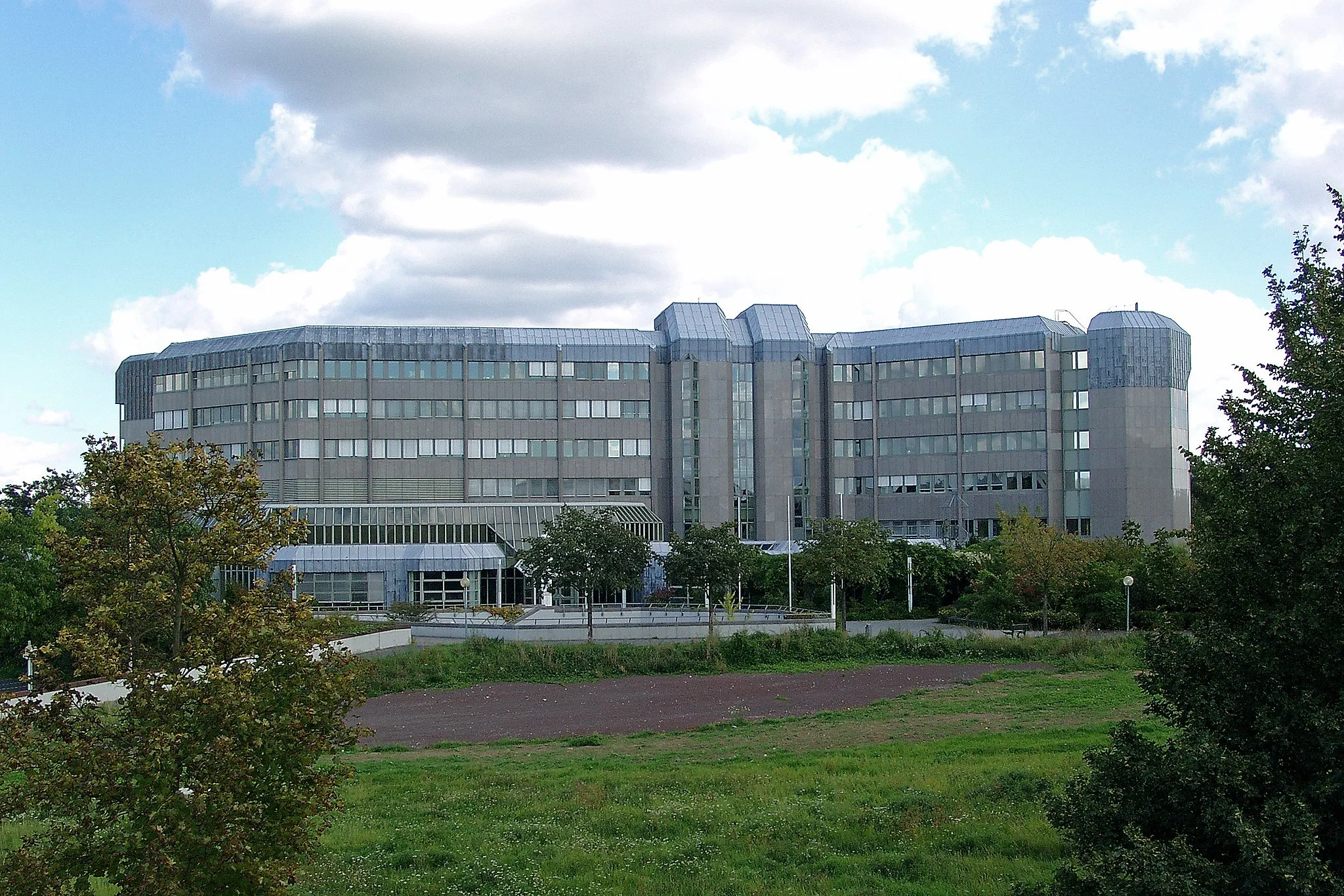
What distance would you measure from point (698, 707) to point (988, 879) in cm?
1950

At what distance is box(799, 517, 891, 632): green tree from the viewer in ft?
164

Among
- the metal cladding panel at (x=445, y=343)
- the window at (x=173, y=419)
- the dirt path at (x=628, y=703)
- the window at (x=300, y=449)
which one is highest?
the metal cladding panel at (x=445, y=343)

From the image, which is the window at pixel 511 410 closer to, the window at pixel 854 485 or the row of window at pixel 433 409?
the row of window at pixel 433 409

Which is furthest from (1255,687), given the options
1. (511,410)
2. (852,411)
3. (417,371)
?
(852,411)

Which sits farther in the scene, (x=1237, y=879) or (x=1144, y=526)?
(x=1144, y=526)

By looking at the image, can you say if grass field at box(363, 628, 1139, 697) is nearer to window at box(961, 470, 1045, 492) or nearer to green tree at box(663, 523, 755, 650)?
green tree at box(663, 523, 755, 650)

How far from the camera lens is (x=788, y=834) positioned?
16469 millimetres

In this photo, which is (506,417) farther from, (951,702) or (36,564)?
(951,702)

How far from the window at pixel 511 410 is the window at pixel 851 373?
21015mm

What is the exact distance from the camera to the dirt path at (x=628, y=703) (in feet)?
100

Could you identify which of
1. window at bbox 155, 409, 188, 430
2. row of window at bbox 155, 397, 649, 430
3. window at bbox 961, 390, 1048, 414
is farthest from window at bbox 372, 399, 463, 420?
window at bbox 961, 390, 1048, 414

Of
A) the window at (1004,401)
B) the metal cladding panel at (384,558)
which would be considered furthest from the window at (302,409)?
the window at (1004,401)

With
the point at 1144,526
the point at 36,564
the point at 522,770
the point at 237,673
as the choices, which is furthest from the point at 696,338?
the point at 237,673

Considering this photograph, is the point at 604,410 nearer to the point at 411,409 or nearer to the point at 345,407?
the point at 411,409
